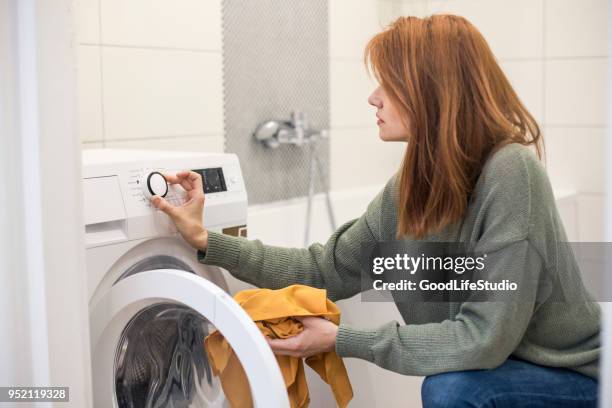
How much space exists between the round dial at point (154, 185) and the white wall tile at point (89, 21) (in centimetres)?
67

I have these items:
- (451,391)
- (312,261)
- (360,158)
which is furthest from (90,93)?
(360,158)

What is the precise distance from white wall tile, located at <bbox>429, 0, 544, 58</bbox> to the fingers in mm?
1962

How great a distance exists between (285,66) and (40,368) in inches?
72.7

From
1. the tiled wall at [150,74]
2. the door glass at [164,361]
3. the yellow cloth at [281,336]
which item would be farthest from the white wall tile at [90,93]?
the yellow cloth at [281,336]

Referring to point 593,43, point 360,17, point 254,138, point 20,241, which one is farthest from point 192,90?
point 593,43

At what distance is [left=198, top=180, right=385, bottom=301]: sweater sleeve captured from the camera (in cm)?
163

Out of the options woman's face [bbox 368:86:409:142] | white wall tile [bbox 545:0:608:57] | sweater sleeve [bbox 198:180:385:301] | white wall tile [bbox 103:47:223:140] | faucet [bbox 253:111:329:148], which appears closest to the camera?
woman's face [bbox 368:86:409:142]

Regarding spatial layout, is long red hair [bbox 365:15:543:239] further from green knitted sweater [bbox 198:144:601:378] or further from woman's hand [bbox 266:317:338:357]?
woman's hand [bbox 266:317:338:357]

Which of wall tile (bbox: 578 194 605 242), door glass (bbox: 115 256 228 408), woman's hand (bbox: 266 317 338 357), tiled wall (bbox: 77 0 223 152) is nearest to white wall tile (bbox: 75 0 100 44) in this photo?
tiled wall (bbox: 77 0 223 152)

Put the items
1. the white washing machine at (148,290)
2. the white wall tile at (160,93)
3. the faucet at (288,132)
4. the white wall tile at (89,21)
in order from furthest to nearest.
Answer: the faucet at (288,132)
the white wall tile at (160,93)
the white wall tile at (89,21)
the white washing machine at (148,290)

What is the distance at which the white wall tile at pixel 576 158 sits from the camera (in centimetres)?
294

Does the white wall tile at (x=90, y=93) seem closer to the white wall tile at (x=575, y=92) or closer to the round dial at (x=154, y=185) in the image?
the round dial at (x=154, y=185)

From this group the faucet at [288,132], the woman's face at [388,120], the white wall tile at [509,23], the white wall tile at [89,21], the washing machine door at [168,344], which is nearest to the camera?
the washing machine door at [168,344]

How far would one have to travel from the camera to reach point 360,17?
313cm
